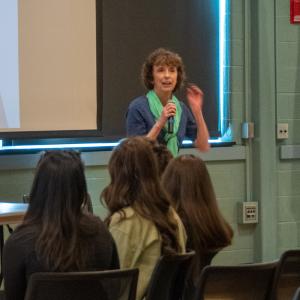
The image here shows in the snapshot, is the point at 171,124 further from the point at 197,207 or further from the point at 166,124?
the point at 197,207

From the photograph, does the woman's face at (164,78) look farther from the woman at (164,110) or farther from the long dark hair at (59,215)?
the long dark hair at (59,215)

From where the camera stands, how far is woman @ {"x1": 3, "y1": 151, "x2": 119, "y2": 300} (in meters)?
2.16

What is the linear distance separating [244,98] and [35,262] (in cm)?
356

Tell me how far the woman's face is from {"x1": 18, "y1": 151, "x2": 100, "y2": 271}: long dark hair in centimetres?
186

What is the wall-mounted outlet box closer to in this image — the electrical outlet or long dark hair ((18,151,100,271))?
the electrical outlet

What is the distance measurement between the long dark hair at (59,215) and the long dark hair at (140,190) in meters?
0.26

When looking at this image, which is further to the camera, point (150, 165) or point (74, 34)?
point (74, 34)

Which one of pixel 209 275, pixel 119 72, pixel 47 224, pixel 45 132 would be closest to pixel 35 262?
pixel 47 224

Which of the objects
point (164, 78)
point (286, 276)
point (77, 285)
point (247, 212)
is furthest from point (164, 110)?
point (77, 285)

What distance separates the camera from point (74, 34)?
4.79 m

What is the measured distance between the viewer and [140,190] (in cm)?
251

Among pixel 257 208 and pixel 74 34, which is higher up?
pixel 74 34

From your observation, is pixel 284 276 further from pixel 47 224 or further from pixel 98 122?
pixel 98 122

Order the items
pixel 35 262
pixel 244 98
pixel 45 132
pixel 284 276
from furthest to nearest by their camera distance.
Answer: pixel 244 98, pixel 45 132, pixel 284 276, pixel 35 262
